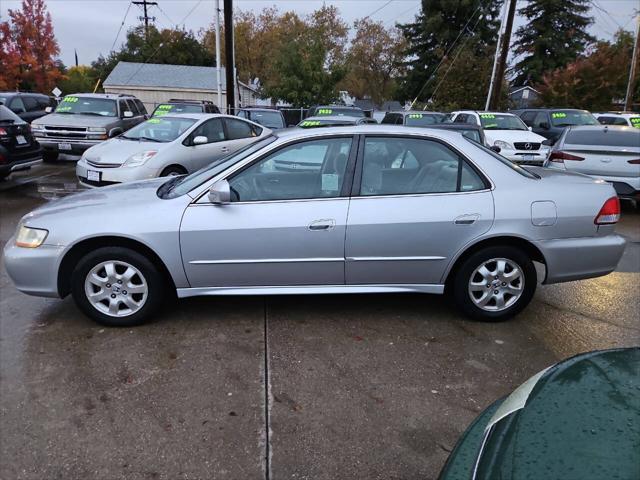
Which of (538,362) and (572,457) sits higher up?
(572,457)

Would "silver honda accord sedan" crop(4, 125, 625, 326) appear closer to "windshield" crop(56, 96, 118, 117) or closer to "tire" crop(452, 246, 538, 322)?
"tire" crop(452, 246, 538, 322)

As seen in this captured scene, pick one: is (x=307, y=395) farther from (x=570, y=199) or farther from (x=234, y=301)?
(x=570, y=199)

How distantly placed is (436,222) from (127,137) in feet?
23.8

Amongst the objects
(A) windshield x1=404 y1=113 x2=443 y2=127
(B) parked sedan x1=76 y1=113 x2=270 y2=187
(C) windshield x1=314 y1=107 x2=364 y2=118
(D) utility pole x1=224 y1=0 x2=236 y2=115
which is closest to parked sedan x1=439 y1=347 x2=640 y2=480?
(B) parked sedan x1=76 y1=113 x2=270 y2=187

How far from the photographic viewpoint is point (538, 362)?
3.67 meters

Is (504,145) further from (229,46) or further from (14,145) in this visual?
(229,46)

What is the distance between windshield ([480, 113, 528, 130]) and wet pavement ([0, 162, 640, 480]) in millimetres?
9632

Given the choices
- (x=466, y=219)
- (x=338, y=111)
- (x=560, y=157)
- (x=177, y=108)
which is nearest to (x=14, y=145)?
(x=177, y=108)

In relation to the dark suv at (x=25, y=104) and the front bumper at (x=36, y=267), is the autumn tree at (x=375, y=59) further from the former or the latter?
the front bumper at (x=36, y=267)

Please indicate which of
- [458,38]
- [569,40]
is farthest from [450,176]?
[569,40]

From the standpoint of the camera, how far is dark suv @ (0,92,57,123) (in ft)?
51.3

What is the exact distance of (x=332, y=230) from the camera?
3.87m

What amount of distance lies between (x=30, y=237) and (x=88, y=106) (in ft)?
36.5

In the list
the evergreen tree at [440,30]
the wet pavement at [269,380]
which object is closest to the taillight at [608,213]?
the wet pavement at [269,380]
